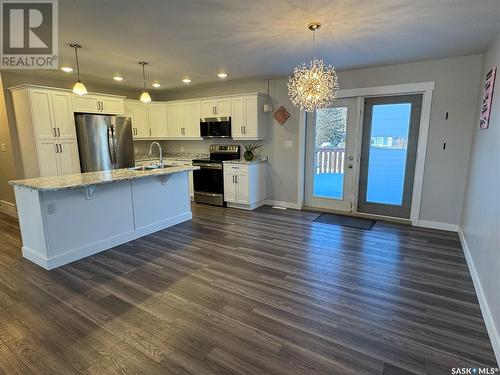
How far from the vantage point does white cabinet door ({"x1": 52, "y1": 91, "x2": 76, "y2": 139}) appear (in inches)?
184

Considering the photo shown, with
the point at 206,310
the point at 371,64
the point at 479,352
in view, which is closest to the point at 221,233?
the point at 206,310

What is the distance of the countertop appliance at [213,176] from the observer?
18.7 ft

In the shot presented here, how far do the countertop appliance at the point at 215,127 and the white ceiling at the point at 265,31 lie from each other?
4.72ft

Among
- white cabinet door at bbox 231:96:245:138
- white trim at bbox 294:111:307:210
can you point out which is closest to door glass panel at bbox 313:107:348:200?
white trim at bbox 294:111:307:210

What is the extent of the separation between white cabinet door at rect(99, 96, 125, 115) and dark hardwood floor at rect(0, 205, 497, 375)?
9.85ft

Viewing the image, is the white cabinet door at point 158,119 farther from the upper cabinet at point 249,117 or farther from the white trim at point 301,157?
the white trim at point 301,157

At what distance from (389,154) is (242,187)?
2726 millimetres

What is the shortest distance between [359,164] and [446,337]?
326 centimetres

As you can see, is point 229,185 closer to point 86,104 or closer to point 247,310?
point 86,104

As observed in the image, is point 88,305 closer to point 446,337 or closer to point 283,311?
point 283,311

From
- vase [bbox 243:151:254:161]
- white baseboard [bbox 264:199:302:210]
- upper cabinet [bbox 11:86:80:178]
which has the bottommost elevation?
white baseboard [bbox 264:199:302:210]

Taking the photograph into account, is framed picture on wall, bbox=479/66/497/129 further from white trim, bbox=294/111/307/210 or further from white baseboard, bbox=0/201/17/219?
white baseboard, bbox=0/201/17/219

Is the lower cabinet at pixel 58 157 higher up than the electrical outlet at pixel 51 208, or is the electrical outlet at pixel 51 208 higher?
the lower cabinet at pixel 58 157
